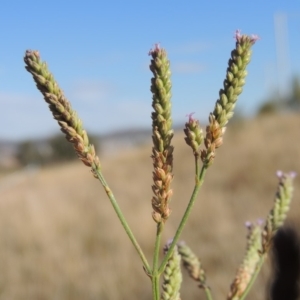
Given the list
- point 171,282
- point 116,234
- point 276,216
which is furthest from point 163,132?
point 116,234

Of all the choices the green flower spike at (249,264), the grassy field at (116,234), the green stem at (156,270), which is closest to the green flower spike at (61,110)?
the green stem at (156,270)

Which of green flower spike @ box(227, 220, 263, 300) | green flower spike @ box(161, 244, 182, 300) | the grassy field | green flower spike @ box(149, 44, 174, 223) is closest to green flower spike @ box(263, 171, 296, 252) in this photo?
green flower spike @ box(227, 220, 263, 300)

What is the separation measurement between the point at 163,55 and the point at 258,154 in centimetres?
3027

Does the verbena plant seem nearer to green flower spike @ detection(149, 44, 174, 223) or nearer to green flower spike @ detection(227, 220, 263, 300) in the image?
green flower spike @ detection(149, 44, 174, 223)

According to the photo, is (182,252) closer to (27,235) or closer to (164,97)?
(164,97)

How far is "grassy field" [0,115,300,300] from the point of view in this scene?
11.4m

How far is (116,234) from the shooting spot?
15.3m

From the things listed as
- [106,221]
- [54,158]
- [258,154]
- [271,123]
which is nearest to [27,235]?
[106,221]

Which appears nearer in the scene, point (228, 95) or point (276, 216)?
point (228, 95)

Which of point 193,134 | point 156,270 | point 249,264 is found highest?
point 193,134

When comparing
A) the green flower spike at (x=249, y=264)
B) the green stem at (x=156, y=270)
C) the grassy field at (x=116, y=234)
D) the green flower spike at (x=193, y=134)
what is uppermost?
the green flower spike at (x=193, y=134)

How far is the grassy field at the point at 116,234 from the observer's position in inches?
448

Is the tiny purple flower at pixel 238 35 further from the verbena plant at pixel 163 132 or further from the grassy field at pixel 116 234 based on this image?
the grassy field at pixel 116 234

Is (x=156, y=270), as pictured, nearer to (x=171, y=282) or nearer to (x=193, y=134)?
(x=171, y=282)
